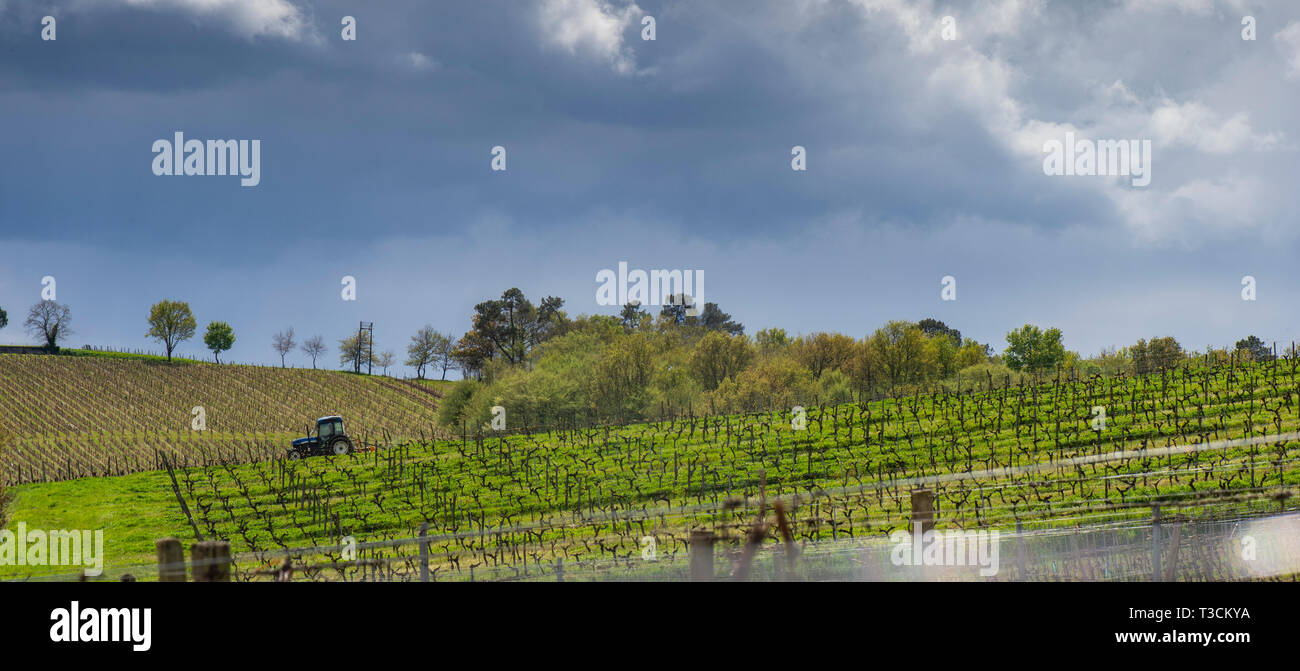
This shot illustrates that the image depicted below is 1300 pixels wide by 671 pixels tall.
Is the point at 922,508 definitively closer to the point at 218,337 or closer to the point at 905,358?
the point at 905,358

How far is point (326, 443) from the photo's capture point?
5828 centimetres

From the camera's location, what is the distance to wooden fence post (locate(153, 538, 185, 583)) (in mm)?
8398

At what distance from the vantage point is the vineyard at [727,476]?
2844cm

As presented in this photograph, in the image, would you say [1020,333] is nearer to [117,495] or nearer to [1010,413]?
[1010,413]

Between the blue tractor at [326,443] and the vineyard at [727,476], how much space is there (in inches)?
73.8

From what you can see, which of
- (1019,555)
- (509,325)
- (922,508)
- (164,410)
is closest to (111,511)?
(922,508)

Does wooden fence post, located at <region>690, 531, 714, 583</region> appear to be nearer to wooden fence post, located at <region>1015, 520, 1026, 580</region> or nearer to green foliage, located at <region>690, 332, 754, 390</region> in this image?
wooden fence post, located at <region>1015, 520, 1026, 580</region>

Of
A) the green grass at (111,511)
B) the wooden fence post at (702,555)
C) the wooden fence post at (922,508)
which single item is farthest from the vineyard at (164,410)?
the wooden fence post at (702,555)

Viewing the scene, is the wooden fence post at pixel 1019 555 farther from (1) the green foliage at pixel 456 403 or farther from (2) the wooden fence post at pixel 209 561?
(1) the green foliage at pixel 456 403

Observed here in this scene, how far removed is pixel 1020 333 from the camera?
4705 inches

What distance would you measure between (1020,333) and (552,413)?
70394 millimetres

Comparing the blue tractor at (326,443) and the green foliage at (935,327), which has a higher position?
the green foliage at (935,327)

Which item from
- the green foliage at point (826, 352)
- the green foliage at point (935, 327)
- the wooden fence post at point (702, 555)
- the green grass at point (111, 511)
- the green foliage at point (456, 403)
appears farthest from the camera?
the green foliage at point (935, 327)
